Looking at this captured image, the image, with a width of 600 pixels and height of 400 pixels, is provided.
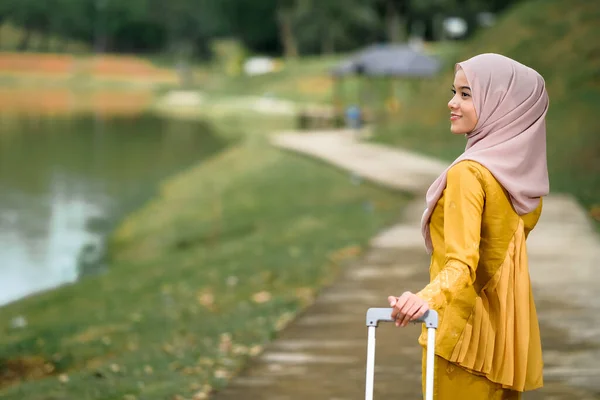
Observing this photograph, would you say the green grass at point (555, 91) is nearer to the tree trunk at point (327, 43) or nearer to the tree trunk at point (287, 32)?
the tree trunk at point (327, 43)

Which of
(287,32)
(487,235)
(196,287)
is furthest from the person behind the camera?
(287,32)

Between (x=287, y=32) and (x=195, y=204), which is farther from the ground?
(x=287, y=32)

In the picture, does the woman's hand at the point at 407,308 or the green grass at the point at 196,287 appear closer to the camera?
the woman's hand at the point at 407,308

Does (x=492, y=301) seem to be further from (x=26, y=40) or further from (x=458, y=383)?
(x=26, y=40)

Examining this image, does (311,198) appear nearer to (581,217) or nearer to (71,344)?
(581,217)

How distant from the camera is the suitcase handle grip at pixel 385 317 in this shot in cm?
297

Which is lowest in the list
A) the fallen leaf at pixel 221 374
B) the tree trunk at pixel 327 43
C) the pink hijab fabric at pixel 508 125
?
the fallen leaf at pixel 221 374

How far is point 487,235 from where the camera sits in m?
3.35

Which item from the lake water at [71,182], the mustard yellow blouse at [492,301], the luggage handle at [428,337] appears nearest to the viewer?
the luggage handle at [428,337]

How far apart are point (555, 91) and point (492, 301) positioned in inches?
811

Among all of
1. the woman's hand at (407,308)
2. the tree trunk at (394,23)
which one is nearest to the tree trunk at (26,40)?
the tree trunk at (394,23)

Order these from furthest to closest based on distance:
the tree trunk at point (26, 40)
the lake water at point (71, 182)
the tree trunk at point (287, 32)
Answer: the tree trunk at point (287, 32) → the tree trunk at point (26, 40) → the lake water at point (71, 182)

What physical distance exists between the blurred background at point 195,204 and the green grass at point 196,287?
1.4 inches

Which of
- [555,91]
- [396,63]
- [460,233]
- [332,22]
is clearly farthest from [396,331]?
[332,22]
